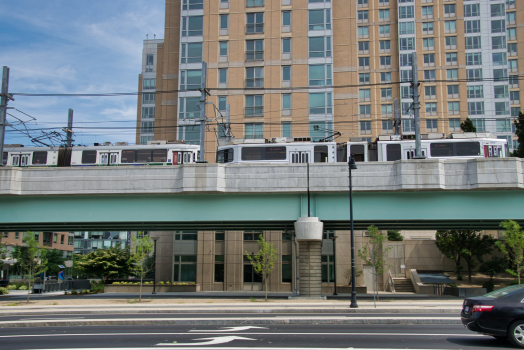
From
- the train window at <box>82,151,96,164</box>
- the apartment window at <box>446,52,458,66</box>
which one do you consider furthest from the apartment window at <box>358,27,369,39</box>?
the train window at <box>82,151,96,164</box>

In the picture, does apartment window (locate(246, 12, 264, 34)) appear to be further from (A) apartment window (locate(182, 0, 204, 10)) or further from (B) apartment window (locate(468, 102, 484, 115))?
(B) apartment window (locate(468, 102, 484, 115))

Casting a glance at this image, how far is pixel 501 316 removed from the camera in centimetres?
1109

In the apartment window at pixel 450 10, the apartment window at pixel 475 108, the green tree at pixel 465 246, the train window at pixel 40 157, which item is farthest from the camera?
the apartment window at pixel 450 10

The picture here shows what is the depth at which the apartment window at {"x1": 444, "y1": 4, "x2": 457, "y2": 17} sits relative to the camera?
79125 millimetres

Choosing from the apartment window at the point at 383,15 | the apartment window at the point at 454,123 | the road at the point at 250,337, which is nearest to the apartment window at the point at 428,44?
the apartment window at the point at 383,15

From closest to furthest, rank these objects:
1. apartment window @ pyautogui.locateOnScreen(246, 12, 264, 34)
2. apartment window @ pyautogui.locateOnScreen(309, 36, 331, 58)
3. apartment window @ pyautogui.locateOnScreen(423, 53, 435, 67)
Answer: apartment window @ pyautogui.locateOnScreen(309, 36, 331, 58) < apartment window @ pyautogui.locateOnScreen(246, 12, 264, 34) < apartment window @ pyautogui.locateOnScreen(423, 53, 435, 67)

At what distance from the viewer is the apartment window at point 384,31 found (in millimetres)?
82938

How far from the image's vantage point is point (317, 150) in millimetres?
30312

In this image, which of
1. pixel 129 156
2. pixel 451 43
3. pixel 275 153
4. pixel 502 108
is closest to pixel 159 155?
pixel 129 156

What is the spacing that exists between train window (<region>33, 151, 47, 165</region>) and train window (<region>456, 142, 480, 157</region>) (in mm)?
29660

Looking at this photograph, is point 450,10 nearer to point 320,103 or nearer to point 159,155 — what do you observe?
point 320,103

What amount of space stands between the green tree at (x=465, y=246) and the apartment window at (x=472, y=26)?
50.1m

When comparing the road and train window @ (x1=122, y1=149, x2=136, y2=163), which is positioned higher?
train window @ (x1=122, y1=149, x2=136, y2=163)

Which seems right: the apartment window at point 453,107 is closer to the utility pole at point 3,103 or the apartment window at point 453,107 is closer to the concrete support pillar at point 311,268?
the concrete support pillar at point 311,268
